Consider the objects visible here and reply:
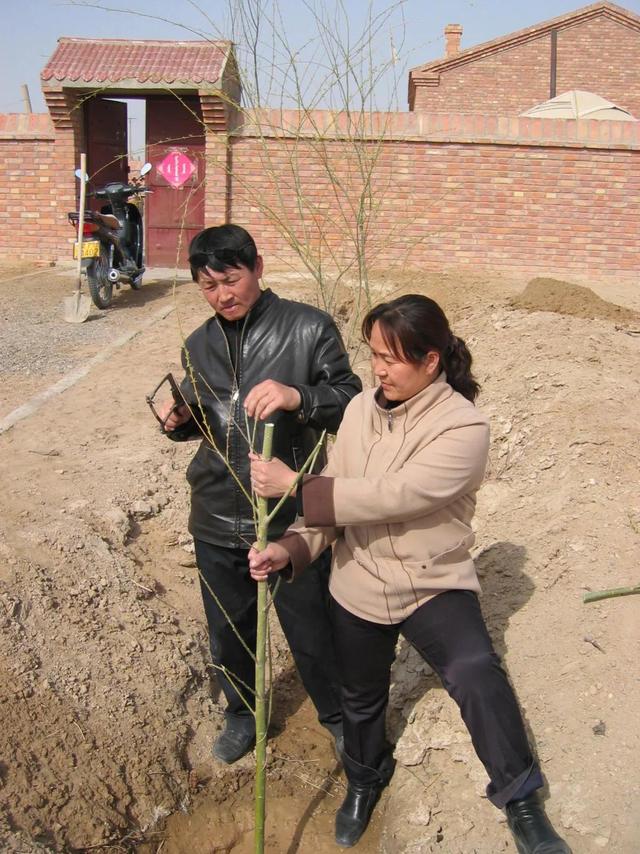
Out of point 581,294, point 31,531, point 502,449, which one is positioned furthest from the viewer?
point 581,294

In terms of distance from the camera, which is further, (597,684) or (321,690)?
(321,690)

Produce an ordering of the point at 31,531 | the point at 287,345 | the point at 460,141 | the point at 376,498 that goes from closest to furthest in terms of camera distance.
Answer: the point at 376,498
the point at 287,345
the point at 31,531
the point at 460,141

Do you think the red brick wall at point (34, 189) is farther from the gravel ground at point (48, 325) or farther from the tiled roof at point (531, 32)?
the tiled roof at point (531, 32)

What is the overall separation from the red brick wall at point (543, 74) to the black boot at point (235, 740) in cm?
1928

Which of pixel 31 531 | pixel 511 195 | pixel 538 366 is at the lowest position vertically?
pixel 31 531

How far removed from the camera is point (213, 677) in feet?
11.6

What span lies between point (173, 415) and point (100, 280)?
648 centimetres

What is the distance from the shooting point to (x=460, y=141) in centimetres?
1041

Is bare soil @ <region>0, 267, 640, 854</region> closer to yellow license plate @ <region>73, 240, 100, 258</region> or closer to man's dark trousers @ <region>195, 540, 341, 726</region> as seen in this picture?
man's dark trousers @ <region>195, 540, 341, 726</region>

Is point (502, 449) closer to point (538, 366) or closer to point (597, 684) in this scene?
point (538, 366)

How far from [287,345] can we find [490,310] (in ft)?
19.1

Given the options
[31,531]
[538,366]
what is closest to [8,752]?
[31,531]

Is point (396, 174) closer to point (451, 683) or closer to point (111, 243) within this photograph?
point (111, 243)

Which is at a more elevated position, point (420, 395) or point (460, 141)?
point (460, 141)
